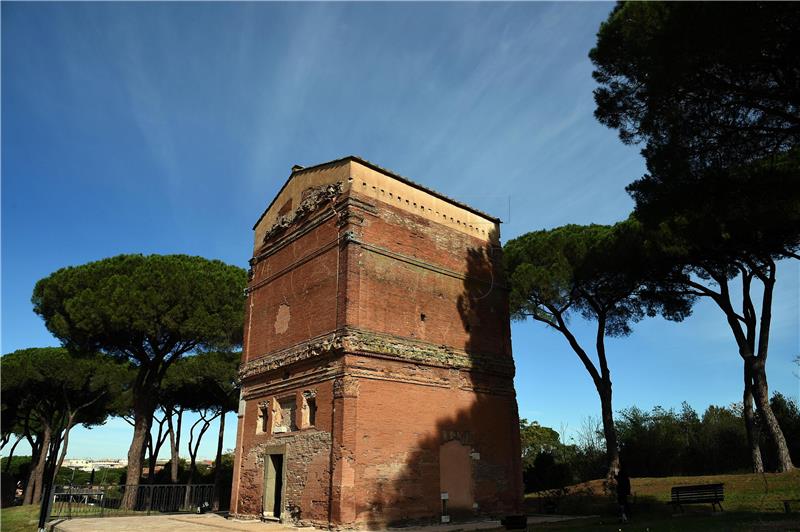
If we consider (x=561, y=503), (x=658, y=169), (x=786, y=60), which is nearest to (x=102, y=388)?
(x=561, y=503)

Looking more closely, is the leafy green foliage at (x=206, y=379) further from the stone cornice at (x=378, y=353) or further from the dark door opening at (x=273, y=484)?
the dark door opening at (x=273, y=484)

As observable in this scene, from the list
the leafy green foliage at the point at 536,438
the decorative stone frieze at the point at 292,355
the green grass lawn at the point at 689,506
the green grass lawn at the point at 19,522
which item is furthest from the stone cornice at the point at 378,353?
the leafy green foliage at the point at 536,438

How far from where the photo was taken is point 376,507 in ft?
40.8

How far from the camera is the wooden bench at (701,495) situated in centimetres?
1344

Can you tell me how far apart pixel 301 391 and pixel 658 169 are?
10506 mm

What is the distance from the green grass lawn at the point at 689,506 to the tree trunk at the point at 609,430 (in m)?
0.81

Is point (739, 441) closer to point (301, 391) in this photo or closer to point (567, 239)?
point (567, 239)

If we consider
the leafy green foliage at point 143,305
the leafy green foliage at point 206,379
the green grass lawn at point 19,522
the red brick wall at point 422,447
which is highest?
the leafy green foliage at point 143,305

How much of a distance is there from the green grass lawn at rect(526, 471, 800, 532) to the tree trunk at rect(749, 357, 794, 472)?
0.63 meters

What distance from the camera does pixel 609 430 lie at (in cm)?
2048

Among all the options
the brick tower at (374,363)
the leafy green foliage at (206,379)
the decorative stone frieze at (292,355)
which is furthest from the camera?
the leafy green foliage at (206,379)

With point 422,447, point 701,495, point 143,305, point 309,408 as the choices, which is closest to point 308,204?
point 309,408

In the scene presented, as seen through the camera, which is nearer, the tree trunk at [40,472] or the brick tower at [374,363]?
the brick tower at [374,363]

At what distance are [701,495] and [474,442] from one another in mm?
5810
